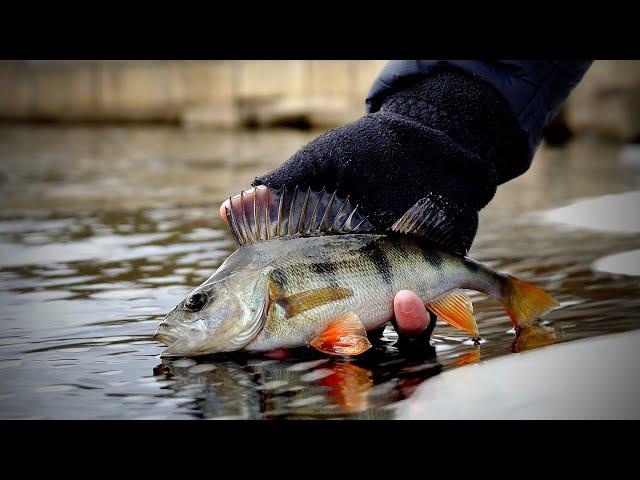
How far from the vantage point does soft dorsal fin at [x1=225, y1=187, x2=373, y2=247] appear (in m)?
3.76

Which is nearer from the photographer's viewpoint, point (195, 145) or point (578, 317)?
point (578, 317)

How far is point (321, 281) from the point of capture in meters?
3.61

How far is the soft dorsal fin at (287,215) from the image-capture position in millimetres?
3756

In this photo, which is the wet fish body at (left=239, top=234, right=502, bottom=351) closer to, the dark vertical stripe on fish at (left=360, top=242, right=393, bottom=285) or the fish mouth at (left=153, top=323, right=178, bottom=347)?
the dark vertical stripe on fish at (left=360, top=242, right=393, bottom=285)

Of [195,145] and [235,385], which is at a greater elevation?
[195,145]

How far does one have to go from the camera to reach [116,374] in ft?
11.3

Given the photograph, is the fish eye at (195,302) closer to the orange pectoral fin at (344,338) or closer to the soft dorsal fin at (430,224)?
the orange pectoral fin at (344,338)

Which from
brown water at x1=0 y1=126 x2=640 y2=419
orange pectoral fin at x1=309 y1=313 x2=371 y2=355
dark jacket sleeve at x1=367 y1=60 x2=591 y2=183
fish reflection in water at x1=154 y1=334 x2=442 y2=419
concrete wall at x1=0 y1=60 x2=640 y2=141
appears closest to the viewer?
fish reflection in water at x1=154 y1=334 x2=442 y2=419

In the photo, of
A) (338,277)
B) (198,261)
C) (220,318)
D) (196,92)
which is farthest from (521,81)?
(196,92)

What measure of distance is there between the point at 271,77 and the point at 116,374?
17846mm

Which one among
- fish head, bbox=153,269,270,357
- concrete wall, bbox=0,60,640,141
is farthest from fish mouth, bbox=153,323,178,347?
concrete wall, bbox=0,60,640,141

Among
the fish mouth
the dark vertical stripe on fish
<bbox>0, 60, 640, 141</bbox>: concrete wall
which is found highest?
<bbox>0, 60, 640, 141</bbox>: concrete wall
